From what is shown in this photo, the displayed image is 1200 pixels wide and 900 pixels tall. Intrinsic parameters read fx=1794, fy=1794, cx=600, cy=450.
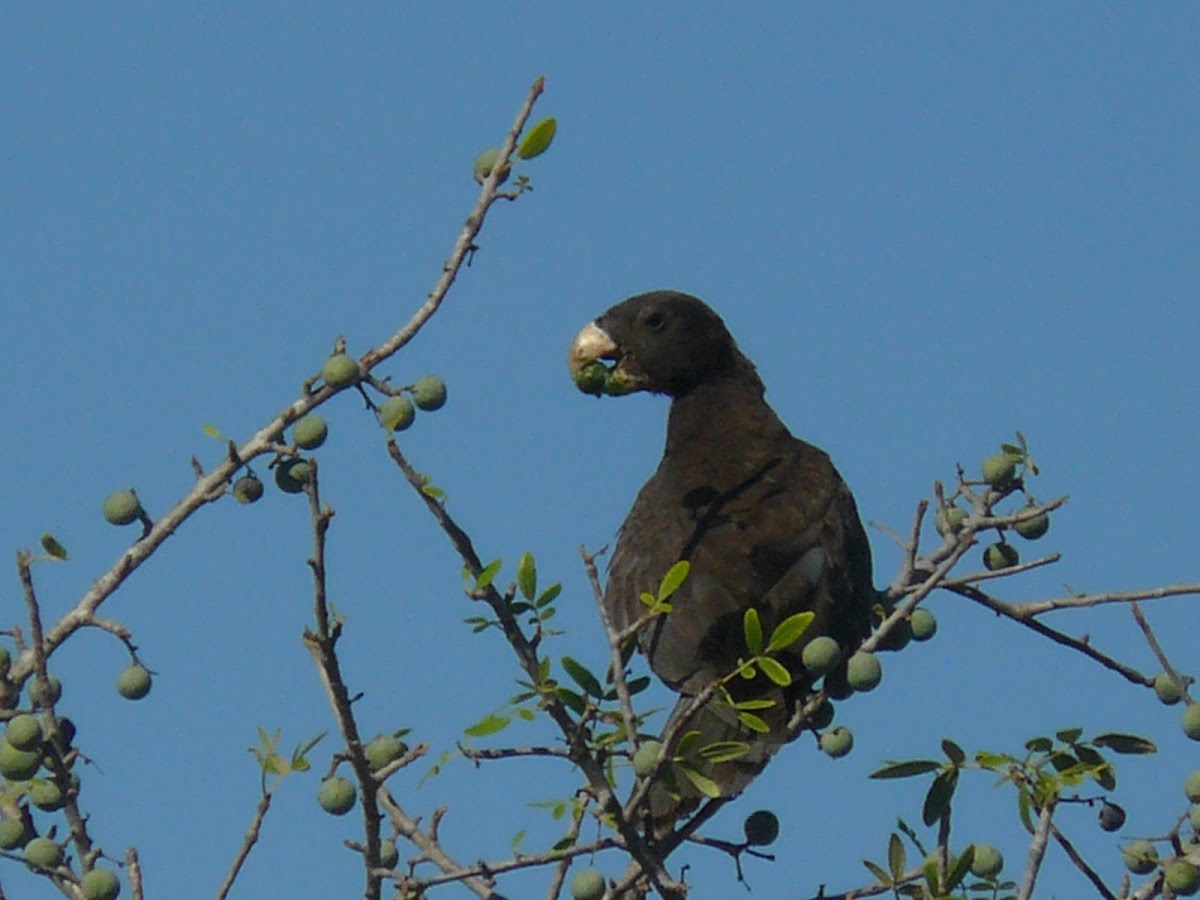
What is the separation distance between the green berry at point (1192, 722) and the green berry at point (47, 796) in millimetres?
2535

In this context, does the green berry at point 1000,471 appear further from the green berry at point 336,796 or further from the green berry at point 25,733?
the green berry at point 25,733

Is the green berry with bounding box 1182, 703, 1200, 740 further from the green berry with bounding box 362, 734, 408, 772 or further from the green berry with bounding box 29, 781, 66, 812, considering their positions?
the green berry with bounding box 29, 781, 66, 812

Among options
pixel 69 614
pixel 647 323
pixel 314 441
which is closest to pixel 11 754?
pixel 69 614

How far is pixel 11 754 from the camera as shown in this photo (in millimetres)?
3830

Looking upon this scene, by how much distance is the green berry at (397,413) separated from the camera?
423 centimetres

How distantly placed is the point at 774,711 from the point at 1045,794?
3.95ft

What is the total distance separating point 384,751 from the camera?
3672mm

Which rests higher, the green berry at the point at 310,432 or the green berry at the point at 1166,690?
the green berry at the point at 310,432

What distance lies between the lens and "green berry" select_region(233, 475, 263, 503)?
4277mm

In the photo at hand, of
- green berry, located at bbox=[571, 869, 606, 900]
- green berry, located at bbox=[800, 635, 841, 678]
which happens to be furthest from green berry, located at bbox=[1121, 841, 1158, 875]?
green berry, located at bbox=[571, 869, 606, 900]

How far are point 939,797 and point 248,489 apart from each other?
5.76 ft

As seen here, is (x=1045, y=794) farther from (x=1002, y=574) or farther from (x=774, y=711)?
(x=774, y=711)

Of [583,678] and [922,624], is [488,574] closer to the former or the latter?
[583,678]

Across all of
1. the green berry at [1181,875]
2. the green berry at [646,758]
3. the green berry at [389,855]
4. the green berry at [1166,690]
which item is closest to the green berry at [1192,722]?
the green berry at [1166,690]
